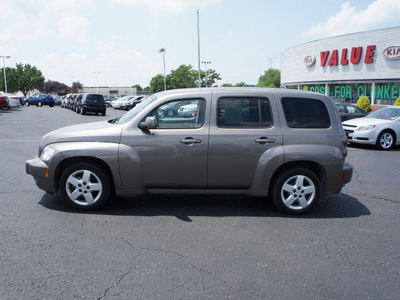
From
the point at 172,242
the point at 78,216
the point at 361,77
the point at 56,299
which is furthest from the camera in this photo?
the point at 361,77

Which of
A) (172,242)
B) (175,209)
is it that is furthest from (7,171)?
(172,242)

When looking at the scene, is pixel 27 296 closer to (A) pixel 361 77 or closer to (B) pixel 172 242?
(B) pixel 172 242

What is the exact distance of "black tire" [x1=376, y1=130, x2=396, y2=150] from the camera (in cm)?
1217

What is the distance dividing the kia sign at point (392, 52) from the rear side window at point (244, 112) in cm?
A: 3644

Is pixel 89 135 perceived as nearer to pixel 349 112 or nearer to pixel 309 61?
pixel 349 112

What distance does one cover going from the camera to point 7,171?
7.57 meters

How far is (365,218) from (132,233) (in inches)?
127

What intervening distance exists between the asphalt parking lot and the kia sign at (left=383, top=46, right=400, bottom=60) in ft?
115

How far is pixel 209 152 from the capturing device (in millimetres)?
5027

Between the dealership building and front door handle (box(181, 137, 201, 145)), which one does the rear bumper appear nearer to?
front door handle (box(181, 137, 201, 145))

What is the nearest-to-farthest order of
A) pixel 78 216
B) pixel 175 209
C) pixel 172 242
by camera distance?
pixel 172 242
pixel 78 216
pixel 175 209

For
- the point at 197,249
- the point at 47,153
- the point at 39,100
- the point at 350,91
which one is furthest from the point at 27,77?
the point at 197,249

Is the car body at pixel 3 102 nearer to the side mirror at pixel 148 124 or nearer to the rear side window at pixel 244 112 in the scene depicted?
the side mirror at pixel 148 124

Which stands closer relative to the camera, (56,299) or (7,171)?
(56,299)
